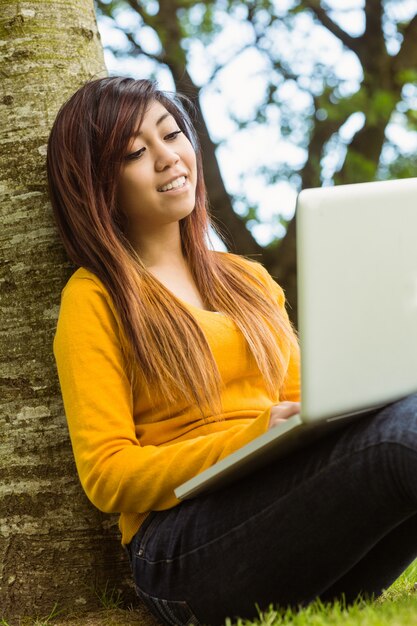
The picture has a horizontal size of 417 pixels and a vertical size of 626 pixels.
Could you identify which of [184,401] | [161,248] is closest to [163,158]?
[161,248]

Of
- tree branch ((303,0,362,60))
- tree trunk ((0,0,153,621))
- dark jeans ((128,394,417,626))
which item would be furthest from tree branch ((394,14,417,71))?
dark jeans ((128,394,417,626))

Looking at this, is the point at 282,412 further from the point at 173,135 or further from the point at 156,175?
the point at 173,135

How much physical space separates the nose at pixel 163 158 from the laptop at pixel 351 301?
2.68 ft

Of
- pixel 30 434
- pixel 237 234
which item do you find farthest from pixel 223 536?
pixel 237 234

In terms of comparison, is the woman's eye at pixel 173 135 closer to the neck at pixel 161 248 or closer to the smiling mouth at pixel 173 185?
the smiling mouth at pixel 173 185

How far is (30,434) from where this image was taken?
8.43 ft

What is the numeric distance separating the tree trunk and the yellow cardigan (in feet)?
1.01

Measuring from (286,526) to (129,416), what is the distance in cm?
47

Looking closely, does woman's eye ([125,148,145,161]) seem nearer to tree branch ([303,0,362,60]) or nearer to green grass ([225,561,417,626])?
green grass ([225,561,417,626])

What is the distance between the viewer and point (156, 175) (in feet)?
8.04

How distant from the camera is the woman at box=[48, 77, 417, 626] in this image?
1.93 meters

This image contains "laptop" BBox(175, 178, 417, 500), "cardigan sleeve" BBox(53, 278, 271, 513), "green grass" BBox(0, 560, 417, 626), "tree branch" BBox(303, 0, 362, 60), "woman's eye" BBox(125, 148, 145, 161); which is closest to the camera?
"laptop" BBox(175, 178, 417, 500)

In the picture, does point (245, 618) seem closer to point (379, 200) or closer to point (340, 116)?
point (379, 200)

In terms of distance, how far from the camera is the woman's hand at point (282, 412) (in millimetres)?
1854
